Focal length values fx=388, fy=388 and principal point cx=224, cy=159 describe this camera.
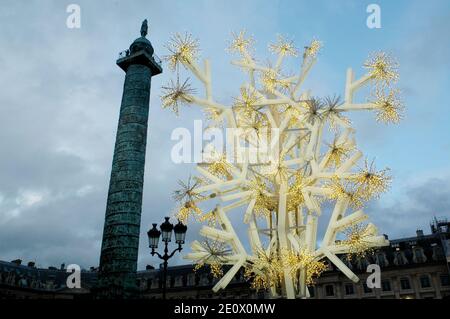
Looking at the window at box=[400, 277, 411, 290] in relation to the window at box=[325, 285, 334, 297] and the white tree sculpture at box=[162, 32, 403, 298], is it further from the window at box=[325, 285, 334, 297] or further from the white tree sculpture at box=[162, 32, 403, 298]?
the white tree sculpture at box=[162, 32, 403, 298]

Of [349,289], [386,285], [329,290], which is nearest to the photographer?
[386,285]

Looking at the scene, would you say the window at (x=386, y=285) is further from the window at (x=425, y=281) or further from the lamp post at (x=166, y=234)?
the lamp post at (x=166, y=234)

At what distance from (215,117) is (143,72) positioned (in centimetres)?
1335

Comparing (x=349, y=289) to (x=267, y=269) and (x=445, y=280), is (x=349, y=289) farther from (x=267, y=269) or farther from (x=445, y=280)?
(x=267, y=269)

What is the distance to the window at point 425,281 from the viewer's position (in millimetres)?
38209

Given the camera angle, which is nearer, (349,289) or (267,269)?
(267,269)

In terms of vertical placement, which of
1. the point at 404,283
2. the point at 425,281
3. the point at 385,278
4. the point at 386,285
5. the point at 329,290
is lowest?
the point at 329,290

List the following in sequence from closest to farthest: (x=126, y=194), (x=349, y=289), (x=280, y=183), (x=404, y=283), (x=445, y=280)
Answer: (x=280, y=183)
(x=126, y=194)
(x=445, y=280)
(x=404, y=283)
(x=349, y=289)

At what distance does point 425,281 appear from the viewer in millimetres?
38438

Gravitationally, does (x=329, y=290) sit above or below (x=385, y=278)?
below

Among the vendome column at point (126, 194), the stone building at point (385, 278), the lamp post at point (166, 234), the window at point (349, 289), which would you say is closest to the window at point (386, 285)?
the stone building at point (385, 278)

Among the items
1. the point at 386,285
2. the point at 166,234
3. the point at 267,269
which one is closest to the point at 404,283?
the point at 386,285

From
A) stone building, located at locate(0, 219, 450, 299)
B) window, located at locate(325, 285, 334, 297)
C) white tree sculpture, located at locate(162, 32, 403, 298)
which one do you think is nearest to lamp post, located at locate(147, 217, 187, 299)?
white tree sculpture, located at locate(162, 32, 403, 298)

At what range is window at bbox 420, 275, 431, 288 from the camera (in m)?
38.2
